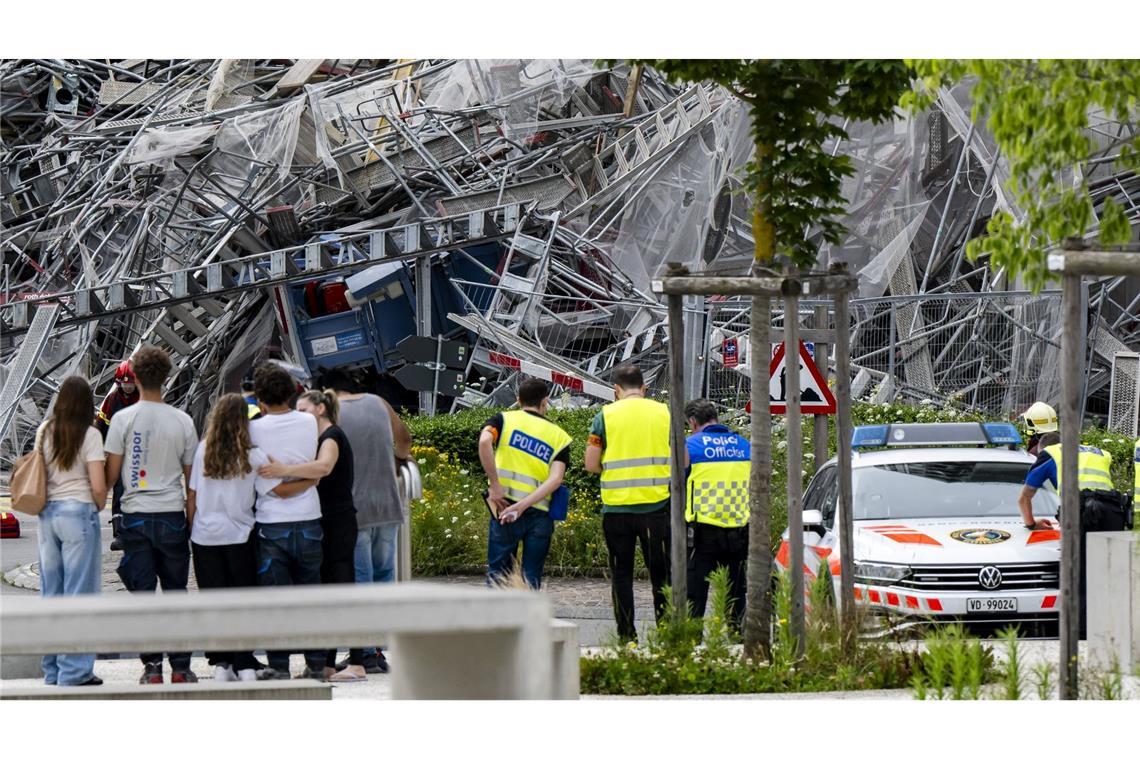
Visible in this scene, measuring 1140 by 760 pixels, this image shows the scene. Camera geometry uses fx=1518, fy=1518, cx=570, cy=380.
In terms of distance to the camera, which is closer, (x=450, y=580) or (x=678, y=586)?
(x=678, y=586)

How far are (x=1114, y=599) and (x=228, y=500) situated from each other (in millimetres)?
4458

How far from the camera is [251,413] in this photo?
864 cm

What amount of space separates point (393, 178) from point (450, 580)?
35.9 feet

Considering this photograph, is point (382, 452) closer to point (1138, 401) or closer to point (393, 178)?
point (1138, 401)

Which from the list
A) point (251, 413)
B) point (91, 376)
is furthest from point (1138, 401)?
point (91, 376)

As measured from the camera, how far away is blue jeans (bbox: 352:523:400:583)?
8547mm

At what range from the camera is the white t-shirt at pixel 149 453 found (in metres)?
7.68

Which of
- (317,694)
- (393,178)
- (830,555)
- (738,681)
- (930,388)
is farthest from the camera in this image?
(393,178)

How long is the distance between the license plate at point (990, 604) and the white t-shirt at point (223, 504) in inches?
169

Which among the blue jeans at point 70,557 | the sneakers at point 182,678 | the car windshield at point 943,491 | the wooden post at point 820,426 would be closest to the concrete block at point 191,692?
the blue jeans at point 70,557

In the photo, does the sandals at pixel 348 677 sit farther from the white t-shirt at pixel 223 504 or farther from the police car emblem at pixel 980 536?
the police car emblem at pixel 980 536

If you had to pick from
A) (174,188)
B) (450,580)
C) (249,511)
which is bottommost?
(450,580)

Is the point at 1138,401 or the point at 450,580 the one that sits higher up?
the point at 1138,401

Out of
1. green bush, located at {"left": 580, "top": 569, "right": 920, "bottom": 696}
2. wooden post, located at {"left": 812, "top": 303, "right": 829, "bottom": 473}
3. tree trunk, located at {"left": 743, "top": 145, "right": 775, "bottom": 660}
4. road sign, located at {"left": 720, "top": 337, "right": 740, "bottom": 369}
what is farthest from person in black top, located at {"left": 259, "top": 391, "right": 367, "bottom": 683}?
road sign, located at {"left": 720, "top": 337, "right": 740, "bottom": 369}
